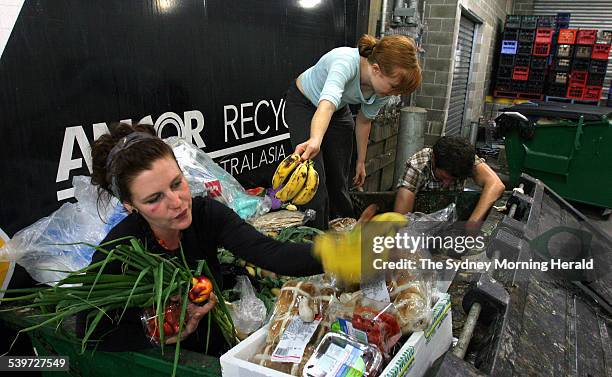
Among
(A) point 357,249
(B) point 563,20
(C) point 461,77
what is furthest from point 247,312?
(B) point 563,20

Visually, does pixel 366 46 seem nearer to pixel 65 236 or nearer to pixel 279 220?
pixel 279 220

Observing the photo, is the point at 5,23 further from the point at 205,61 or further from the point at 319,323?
the point at 319,323

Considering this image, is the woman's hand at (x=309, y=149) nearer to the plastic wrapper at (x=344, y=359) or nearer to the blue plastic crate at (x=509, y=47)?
the plastic wrapper at (x=344, y=359)

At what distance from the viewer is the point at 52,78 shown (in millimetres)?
2068

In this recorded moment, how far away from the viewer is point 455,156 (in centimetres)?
294

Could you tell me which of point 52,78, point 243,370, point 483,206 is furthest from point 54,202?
point 483,206

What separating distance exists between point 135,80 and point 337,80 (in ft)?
3.92

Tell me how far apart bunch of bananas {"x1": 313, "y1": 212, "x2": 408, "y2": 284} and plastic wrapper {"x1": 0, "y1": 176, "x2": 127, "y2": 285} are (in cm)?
120

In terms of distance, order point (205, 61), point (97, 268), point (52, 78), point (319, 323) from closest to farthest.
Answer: point (319, 323) < point (97, 268) < point (52, 78) < point (205, 61)

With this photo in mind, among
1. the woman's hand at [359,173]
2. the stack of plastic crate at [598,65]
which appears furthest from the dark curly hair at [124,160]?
the stack of plastic crate at [598,65]

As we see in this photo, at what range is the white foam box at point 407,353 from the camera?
3.55 ft

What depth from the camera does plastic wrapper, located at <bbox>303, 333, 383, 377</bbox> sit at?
1.04m

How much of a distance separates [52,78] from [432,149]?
2463mm

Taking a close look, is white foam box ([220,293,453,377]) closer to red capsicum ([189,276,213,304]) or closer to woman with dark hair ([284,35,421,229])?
red capsicum ([189,276,213,304])
